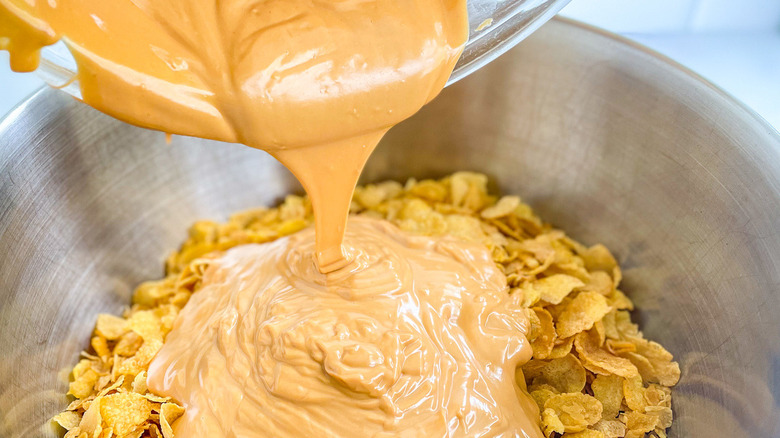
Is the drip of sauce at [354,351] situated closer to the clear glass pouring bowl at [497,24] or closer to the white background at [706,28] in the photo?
the clear glass pouring bowl at [497,24]

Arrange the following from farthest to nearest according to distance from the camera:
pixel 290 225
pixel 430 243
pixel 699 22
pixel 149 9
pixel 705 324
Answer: pixel 699 22, pixel 290 225, pixel 430 243, pixel 705 324, pixel 149 9

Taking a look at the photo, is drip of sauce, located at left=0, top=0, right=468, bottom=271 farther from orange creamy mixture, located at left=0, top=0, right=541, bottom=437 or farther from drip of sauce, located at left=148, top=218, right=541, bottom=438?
drip of sauce, located at left=148, top=218, right=541, bottom=438

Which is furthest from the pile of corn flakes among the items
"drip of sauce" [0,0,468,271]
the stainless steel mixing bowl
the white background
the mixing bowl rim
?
the white background

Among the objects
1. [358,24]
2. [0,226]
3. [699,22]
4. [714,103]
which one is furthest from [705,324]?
[0,226]

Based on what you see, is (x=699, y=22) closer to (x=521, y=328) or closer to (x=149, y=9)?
(x=521, y=328)

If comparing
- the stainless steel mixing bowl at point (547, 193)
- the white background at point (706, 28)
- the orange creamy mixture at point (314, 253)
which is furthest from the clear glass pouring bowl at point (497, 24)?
the white background at point (706, 28)

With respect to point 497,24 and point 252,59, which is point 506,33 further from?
point 252,59

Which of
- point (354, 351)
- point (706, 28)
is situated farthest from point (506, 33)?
point (706, 28)

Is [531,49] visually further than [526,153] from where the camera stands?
No
